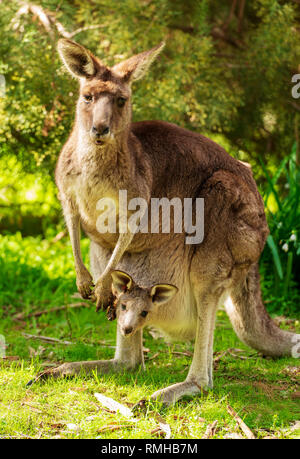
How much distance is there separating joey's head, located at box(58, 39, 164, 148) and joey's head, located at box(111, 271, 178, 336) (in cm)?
77

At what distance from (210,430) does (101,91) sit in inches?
66.5

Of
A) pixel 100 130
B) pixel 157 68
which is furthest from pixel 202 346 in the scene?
pixel 157 68

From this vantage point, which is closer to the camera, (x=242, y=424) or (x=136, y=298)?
(x=242, y=424)

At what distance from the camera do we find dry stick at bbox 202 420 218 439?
8.41ft

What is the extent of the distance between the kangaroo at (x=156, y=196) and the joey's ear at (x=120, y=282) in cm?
4

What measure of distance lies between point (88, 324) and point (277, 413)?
203cm

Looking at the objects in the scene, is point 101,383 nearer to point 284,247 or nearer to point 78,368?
point 78,368

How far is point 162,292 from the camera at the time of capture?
3.17 meters

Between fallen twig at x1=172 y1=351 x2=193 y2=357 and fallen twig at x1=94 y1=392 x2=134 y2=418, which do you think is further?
fallen twig at x1=172 y1=351 x2=193 y2=357

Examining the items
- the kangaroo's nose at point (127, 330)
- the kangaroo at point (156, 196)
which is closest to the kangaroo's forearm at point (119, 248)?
the kangaroo at point (156, 196)

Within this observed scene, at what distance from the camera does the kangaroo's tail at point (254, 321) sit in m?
3.54

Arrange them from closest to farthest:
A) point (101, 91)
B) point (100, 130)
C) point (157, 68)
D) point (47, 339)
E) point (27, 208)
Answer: point (100, 130), point (101, 91), point (47, 339), point (157, 68), point (27, 208)

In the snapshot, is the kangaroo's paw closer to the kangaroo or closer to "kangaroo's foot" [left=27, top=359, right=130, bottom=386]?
the kangaroo

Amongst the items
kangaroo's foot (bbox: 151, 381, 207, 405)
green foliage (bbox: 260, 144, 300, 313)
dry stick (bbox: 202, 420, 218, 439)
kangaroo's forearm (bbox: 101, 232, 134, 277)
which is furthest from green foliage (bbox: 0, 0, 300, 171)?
dry stick (bbox: 202, 420, 218, 439)
